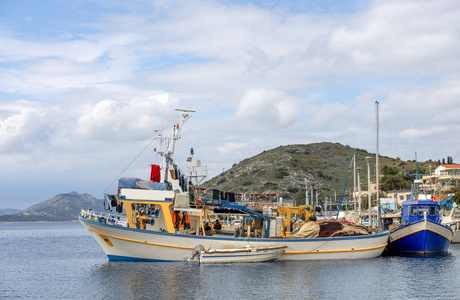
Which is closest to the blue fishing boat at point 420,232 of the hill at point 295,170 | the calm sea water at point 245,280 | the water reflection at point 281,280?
the calm sea water at point 245,280

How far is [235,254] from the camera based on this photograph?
→ 35750 mm

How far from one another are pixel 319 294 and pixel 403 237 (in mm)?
19446

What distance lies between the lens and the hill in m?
144

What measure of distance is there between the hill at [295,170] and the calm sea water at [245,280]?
301 ft

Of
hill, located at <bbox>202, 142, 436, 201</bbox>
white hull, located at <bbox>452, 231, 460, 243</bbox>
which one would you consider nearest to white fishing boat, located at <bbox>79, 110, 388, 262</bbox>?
white hull, located at <bbox>452, 231, 460, 243</bbox>

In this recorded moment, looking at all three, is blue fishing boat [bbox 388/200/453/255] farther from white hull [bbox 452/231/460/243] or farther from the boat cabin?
white hull [bbox 452/231/460/243]

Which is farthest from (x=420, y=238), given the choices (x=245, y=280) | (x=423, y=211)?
(x=245, y=280)

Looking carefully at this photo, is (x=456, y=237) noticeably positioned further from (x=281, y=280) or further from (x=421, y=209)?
(x=281, y=280)

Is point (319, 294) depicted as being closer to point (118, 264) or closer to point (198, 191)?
point (118, 264)

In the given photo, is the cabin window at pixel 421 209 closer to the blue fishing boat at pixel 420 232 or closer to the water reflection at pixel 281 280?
the blue fishing boat at pixel 420 232

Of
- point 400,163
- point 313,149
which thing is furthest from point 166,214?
point 313,149

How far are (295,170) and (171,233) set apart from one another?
128401 millimetres

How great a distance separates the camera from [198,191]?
44406mm

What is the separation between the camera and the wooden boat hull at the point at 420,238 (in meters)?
42.8
